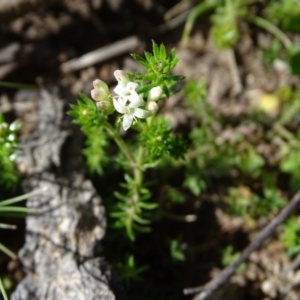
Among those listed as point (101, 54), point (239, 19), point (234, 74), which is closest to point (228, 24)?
point (239, 19)

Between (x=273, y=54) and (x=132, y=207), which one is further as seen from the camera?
(x=273, y=54)

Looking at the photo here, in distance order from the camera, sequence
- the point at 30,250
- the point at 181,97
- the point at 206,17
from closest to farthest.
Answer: the point at 30,250, the point at 181,97, the point at 206,17

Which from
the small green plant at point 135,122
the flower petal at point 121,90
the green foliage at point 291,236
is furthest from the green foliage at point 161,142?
the green foliage at point 291,236

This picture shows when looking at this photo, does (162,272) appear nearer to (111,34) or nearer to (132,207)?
(132,207)

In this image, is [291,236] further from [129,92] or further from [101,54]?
[101,54]

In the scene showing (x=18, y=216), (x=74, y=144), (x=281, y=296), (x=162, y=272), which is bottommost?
(x=281, y=296)

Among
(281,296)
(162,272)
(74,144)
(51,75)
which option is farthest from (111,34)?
(281,296)

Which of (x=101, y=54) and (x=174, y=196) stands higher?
(x=101, y=54)
